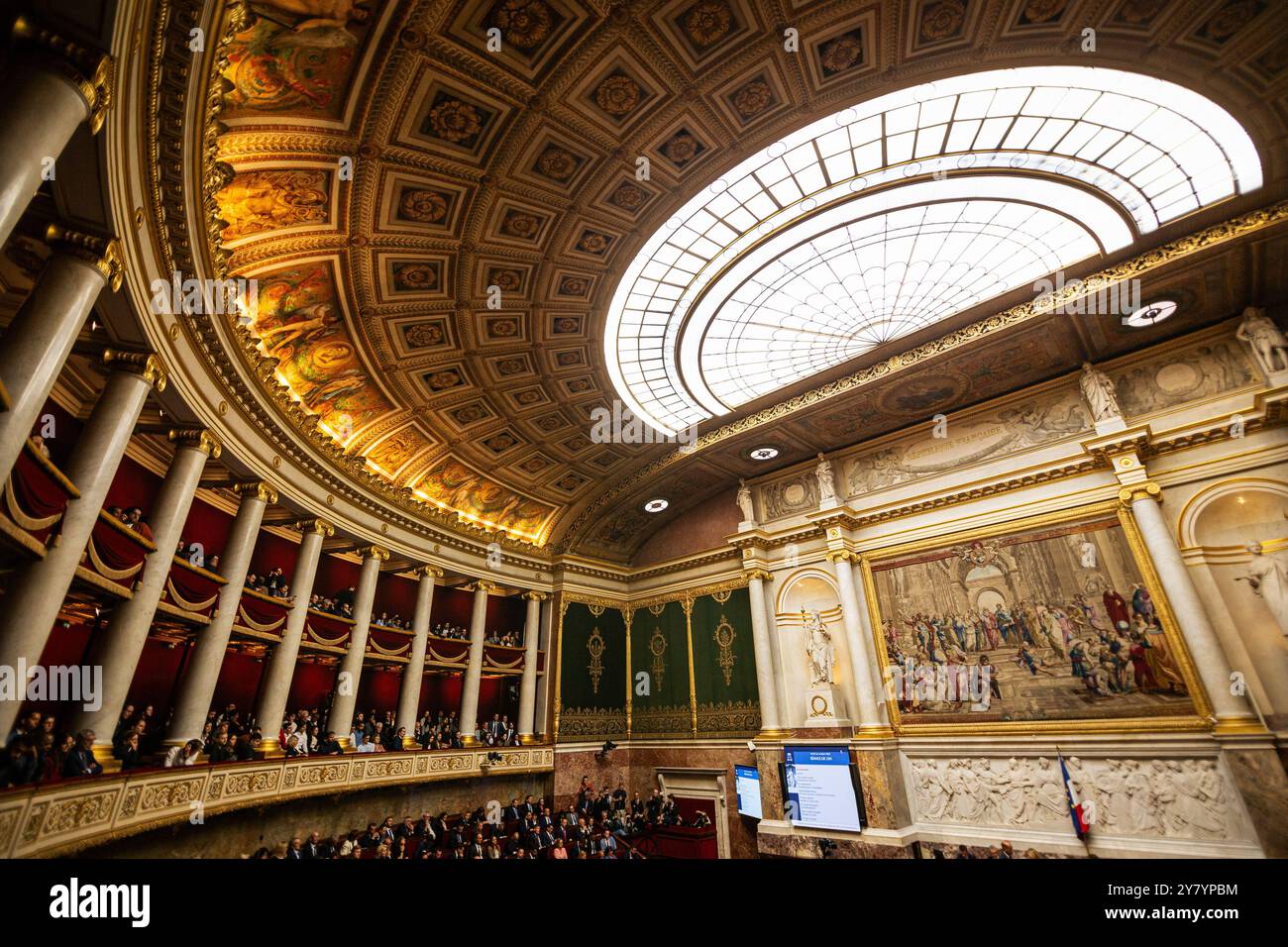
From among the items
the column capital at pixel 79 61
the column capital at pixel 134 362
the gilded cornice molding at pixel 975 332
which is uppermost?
the gilded cornice molding at pixel 975 332

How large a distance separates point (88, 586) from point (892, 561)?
1769 cm

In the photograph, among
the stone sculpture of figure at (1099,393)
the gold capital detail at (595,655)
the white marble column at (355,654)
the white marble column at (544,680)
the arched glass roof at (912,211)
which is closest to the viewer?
the arched glass roof at (912,211)

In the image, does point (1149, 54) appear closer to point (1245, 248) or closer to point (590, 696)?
point (1245, 248)

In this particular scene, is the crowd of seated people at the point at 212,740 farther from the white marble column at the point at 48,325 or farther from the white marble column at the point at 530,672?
the white marble column at the point at 48,325

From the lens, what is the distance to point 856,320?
15.1 meters

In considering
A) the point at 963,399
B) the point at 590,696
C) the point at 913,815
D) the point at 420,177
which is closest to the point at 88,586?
the point at 420,177

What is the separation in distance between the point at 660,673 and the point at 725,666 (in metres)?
3.02

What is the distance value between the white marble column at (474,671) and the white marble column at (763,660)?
9.16 meters

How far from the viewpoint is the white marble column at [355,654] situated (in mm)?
14164

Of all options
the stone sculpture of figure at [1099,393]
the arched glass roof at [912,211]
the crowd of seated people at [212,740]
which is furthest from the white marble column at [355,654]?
the stone sculpture of figure at [1099,393]

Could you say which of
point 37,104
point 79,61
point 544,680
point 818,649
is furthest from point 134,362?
point 818,649

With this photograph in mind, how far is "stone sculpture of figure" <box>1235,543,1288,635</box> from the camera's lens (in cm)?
1122

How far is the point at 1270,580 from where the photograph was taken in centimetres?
1148

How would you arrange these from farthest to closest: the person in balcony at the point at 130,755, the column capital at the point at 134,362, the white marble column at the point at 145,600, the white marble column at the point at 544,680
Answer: the white marble column at the point at 544,680, the person in balcony at the point at 130,755, the white marble column at the point at 145,600, the column capital at the point at 134,362
